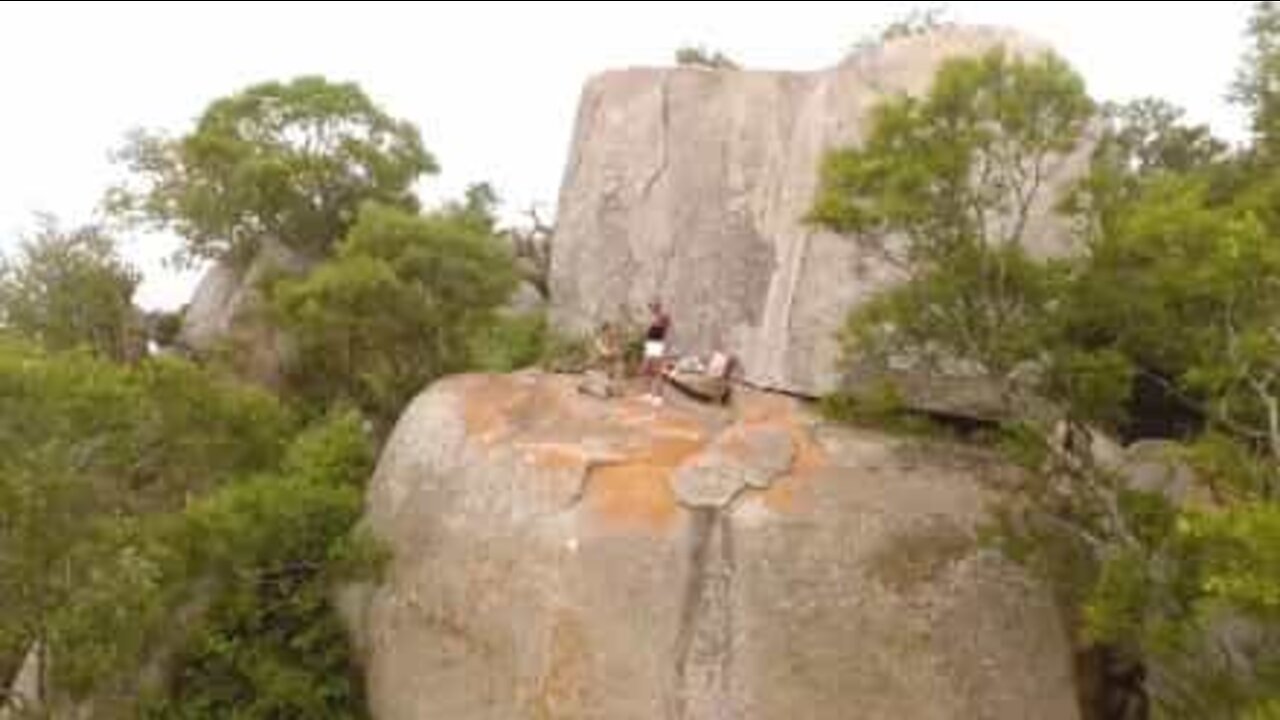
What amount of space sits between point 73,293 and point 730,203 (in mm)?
15572

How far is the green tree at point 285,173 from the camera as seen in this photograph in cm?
2903

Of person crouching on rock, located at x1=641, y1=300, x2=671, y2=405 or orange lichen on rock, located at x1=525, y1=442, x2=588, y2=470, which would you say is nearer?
orange lichen on rock, located at x1=525, y1=442, x2=588, y2=470

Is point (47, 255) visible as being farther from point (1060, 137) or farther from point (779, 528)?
point (1060, 137)

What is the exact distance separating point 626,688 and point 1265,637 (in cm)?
663

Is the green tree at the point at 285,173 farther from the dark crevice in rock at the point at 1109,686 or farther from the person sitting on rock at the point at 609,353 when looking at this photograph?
the dark crevice in rock at the point at 1109,686

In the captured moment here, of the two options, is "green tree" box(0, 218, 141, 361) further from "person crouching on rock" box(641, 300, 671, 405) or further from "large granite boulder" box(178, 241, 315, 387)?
"person crouching on rock" box(641, 300, 671, 405)

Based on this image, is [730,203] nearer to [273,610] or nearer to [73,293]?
[273,610]

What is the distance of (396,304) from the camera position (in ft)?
76.7

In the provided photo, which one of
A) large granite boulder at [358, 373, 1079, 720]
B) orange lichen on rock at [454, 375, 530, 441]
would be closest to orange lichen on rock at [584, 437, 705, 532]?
large granite boulder at [358, 373, 1079, 720]

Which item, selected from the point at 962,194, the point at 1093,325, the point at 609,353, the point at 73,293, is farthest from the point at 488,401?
the point at 73,293

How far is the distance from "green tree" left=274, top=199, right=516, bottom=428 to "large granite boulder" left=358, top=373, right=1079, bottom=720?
7.00 metres

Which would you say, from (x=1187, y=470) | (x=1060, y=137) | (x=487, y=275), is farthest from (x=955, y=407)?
(x=487, y=275)

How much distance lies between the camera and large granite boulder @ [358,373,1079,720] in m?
14.7

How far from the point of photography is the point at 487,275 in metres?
24.6
